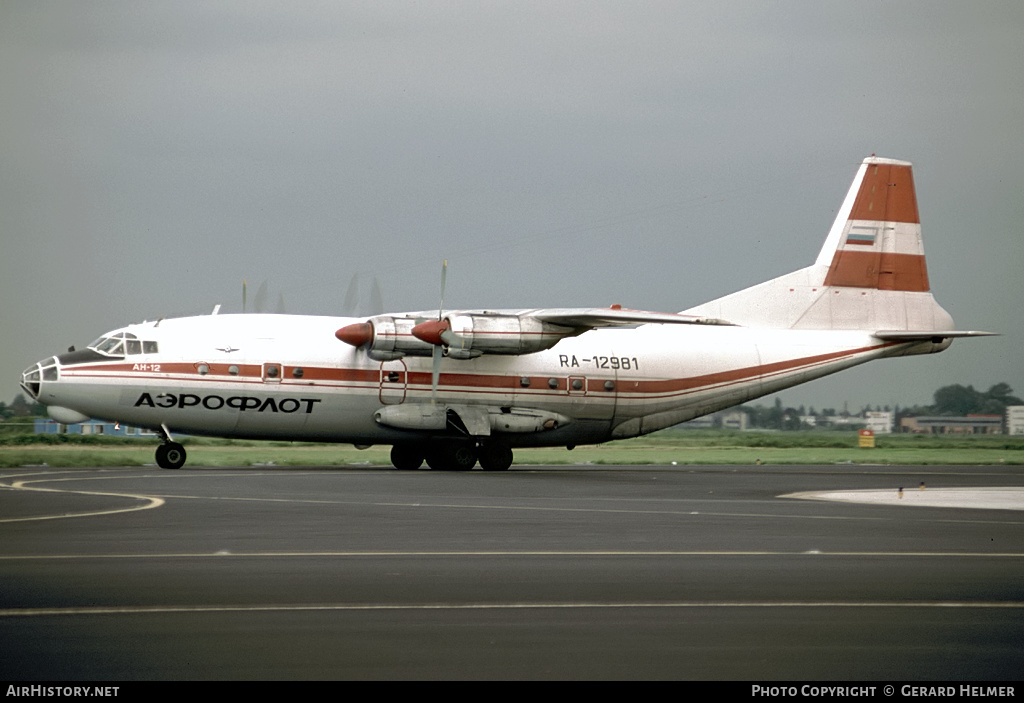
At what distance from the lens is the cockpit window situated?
3362 cm

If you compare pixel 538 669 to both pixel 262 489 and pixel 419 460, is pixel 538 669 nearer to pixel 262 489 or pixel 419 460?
pixel 262 489

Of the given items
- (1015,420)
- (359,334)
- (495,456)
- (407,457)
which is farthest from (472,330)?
(1015,420)

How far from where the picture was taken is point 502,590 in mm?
10961

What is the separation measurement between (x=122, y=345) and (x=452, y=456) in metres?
10.1

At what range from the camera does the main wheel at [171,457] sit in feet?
110

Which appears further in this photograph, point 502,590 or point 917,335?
point 917,335

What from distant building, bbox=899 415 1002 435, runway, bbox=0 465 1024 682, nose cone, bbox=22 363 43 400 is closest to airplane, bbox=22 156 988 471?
nose cone, bbox=22 363 43 400

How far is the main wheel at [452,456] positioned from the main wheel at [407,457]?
0.38 meters

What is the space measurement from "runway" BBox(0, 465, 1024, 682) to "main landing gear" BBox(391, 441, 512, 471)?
14568mm

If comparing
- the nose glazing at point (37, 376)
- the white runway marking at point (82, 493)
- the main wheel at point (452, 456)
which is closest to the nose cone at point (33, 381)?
the nose glazing at point (37, 376)

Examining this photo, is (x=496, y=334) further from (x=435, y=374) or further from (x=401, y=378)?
(x=401, y=378)

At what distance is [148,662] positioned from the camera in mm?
7656

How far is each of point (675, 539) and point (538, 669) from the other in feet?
27.3
